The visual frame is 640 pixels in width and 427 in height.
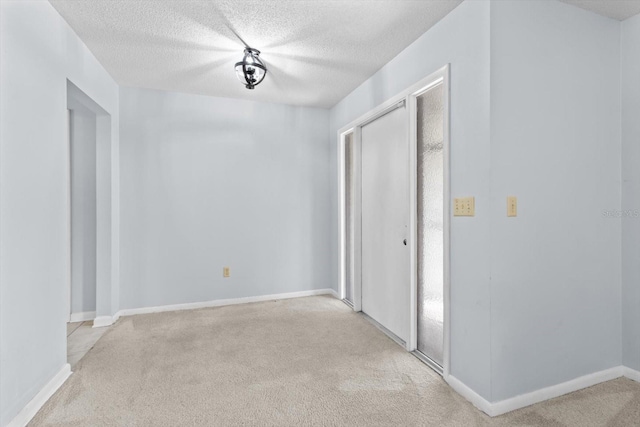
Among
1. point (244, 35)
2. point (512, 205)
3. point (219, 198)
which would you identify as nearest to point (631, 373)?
point (512, 205)

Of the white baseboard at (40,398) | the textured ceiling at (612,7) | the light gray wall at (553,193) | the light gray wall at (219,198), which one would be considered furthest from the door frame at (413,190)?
the white baseboard at (40,398)

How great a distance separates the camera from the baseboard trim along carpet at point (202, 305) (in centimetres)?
308

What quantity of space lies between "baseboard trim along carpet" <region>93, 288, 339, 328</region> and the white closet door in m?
0.87

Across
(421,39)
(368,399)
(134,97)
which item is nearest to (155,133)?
(134,97)

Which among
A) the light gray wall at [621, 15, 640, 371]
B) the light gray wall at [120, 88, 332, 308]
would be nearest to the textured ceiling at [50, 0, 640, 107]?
the light gray wall at [621, 15, 640, 371]

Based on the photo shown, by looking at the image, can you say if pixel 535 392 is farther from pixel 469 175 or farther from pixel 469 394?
pixel 469 175

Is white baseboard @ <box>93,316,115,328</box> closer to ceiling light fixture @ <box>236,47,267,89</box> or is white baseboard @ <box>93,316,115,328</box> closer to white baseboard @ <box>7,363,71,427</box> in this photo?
white baseboard @ <box>7,363,71,427</box>

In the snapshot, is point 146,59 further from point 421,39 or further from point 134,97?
point 421,39

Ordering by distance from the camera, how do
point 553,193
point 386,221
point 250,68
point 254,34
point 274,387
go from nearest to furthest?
point 553,193 < point 274,387 < point 254,34 < point 250,68 < point 386,221

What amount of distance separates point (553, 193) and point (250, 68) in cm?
226

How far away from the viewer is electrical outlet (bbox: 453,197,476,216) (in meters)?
1.85

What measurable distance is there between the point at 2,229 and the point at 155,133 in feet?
6.91

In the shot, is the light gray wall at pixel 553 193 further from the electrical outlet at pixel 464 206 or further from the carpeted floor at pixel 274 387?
the carpeted floor at pixel 274 387

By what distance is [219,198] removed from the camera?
3670 millimetres
